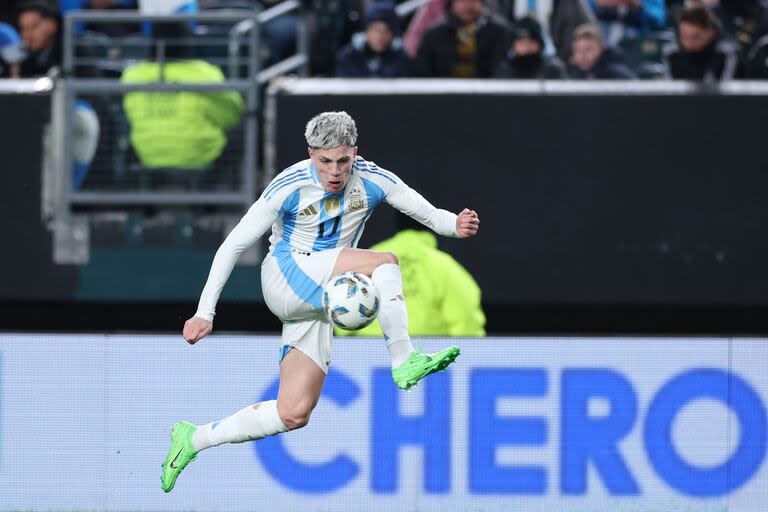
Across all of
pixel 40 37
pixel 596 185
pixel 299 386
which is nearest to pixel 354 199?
pixel 299 386

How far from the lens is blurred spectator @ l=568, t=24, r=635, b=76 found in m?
10.8

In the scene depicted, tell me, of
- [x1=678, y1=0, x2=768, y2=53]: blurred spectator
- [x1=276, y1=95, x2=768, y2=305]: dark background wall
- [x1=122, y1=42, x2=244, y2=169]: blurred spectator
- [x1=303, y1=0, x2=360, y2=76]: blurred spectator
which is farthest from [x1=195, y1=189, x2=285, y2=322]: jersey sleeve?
[x1=678, y1=0, x2=768, y2=53]: blurred spectator

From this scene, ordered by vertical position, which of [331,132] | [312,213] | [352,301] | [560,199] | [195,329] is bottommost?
[560,199]

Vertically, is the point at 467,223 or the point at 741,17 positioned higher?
the point at 741,17

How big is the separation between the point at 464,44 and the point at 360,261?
3.94 metres

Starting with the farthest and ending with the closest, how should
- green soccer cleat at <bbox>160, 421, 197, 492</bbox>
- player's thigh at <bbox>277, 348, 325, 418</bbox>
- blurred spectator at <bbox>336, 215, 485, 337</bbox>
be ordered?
blurred spectator at <bbox>336, 215, 485, 337</bbox>, green soccer cleat at <bbox>160, 421, 197, 492</bbox>, player's thigh at <bbox>277, 348, 325, 418</bbox>

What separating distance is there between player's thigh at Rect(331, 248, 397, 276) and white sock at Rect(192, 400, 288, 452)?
0.86 m

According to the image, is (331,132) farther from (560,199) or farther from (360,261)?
(560,199)

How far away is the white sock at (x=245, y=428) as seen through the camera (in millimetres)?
7746

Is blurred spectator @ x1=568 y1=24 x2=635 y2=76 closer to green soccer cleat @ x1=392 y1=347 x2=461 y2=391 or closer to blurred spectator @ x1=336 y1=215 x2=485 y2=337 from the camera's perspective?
blurred spectator @ x1=336 y1=215 x2=485 y2=337

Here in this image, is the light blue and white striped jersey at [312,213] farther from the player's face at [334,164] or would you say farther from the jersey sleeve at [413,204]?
the player's face at [334,164]

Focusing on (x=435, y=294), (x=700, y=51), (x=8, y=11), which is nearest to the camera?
(x=435, y=294)

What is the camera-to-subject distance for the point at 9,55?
1130 cm

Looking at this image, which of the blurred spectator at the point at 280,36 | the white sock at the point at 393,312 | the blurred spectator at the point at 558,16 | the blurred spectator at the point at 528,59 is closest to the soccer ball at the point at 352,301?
the white sock at the point at 393,312
